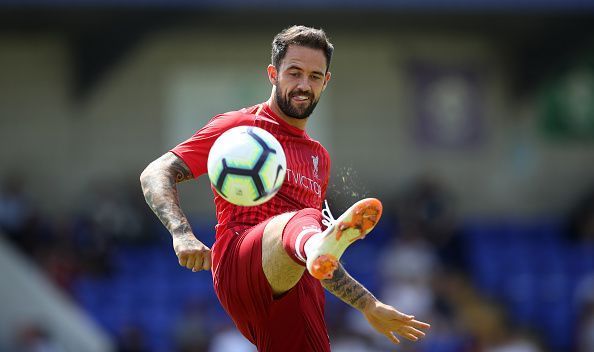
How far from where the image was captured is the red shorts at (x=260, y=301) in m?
6.12

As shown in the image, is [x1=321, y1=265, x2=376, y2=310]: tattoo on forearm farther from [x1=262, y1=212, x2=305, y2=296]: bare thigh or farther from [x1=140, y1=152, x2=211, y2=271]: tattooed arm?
[x1=140, y1=152, x2=211, y2=271]: tattooed arm

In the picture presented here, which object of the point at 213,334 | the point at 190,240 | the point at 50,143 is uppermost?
the point at 190,240

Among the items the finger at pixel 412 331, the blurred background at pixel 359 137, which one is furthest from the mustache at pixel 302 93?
the blurred background at pixel 359 137

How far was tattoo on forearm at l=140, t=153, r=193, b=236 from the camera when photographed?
5.97 m

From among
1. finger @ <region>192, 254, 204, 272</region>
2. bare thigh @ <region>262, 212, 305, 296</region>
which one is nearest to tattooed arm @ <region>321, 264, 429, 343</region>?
bare thigh @ <region>262, 212, 305, 296</region>

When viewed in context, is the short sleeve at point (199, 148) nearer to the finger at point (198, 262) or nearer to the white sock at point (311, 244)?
the finger at point (198, 262)

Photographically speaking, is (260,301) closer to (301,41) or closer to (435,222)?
(301,41)

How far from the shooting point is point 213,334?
13844 mm

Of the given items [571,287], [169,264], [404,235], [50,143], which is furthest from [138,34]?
[571,287]

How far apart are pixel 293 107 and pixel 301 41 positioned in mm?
380

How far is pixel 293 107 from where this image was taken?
6574 mm

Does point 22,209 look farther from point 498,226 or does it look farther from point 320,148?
point 320,148

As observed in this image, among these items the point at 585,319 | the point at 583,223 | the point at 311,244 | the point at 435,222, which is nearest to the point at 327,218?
the point at 311,244

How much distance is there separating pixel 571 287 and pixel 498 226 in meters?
2.09
